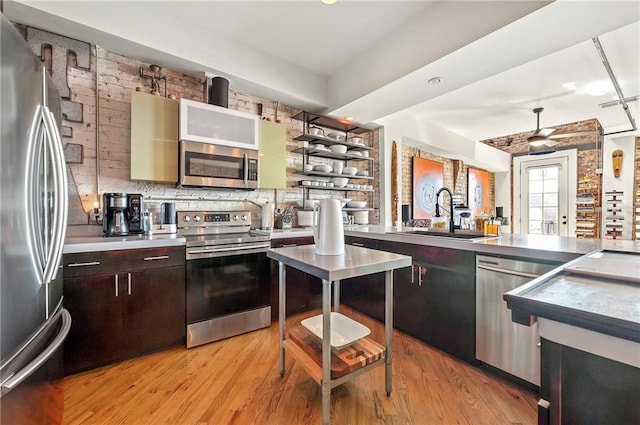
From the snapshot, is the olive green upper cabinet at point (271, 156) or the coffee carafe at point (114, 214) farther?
the olive green upper cabinet at point (271, 156)

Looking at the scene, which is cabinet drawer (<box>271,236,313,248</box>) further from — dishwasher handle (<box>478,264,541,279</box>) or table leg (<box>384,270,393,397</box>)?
dishwasher handle (<box>478,264,541,279</box>)

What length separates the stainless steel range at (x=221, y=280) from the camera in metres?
2.29

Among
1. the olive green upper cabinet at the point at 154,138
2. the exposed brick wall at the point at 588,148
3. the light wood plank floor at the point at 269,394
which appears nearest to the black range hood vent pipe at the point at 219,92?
the olive green upper cabinet at the point at 154,138

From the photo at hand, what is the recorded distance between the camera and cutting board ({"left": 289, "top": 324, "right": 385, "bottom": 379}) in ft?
4.94

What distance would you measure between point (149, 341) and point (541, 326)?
8.16 feet

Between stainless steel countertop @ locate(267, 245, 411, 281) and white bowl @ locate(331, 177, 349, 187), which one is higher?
white bowl @ locate(331, 177, 349, 187)

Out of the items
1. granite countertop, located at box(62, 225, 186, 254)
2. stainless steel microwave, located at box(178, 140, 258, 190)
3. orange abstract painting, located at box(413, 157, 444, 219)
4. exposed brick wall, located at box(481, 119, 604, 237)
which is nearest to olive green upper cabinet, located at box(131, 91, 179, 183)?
stainless steel microwave, located at box(178, 140, 258, 190)

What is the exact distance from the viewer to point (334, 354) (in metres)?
1.60

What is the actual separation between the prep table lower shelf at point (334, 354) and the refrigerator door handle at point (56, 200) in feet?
4.37

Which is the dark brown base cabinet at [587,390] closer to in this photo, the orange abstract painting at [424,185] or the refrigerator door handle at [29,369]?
the refrigerator door handle at [29,369]

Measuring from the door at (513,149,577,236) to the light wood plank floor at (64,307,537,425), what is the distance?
5.47 metres

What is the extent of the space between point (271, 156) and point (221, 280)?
1507mm

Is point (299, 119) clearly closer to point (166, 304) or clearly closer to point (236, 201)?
point (236, 201)

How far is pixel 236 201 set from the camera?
3.22 m
